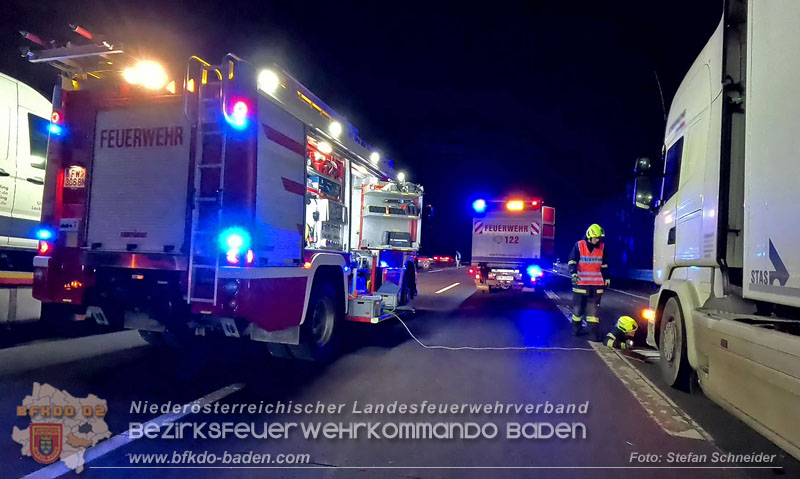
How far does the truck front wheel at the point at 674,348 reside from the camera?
5304 millimetres

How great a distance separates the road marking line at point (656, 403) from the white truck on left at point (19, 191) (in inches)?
301

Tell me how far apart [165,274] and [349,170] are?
12.0 feet

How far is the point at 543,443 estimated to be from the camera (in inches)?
162

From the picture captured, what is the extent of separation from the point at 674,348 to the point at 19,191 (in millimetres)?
8644

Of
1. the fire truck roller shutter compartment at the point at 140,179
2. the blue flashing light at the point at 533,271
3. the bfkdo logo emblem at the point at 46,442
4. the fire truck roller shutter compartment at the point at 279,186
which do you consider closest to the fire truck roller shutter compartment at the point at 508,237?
the blue flashing light at the point at 533,271

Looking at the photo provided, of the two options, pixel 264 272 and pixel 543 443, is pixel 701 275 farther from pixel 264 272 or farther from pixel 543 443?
pixel 264 272

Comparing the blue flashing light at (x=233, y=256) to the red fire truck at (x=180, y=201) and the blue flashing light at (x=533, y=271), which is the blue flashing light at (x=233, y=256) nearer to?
the red fire truck at (x=180, y=201)

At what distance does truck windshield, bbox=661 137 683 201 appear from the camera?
5.97 m

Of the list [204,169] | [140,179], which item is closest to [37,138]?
[140,179]

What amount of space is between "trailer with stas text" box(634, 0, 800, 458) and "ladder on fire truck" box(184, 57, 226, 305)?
178 inches

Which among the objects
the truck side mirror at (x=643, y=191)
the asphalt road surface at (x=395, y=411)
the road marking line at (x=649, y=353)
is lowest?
the asphalt road surface at (x=395, y=411)

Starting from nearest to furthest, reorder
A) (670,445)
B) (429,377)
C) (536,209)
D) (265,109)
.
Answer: (670,445), (265,109), (429,377), (536,209)

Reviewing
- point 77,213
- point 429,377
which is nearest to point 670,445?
point 429,377

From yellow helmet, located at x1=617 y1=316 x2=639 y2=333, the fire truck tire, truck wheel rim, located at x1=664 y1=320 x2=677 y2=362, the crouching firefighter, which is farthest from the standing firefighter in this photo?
the fire truck tire
